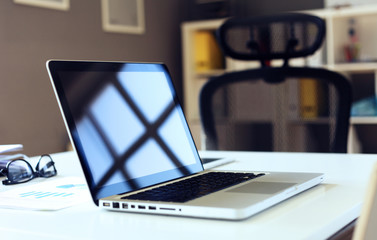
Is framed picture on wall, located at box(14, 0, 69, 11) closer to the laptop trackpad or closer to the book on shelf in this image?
the book on shelf

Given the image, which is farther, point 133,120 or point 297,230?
point 133,120

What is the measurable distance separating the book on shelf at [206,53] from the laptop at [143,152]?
11.8 feet

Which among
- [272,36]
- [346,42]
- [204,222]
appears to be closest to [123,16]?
[346,42]

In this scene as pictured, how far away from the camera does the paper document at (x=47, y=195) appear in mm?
881

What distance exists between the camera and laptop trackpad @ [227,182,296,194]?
2.72 ft

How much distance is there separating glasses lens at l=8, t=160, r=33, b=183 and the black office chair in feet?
2.72

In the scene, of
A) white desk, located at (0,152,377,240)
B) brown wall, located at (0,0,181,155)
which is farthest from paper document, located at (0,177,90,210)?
brown wall, located at (0,0,181,155)

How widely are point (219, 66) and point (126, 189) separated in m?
3.94

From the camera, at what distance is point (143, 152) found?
3.18ft

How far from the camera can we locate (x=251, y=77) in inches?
79.5

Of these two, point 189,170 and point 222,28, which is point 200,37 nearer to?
point 222,28

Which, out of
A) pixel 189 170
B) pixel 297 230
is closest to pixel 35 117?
pixel 189 170

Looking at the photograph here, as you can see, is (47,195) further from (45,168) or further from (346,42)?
(346,42)

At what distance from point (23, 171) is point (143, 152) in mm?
322
